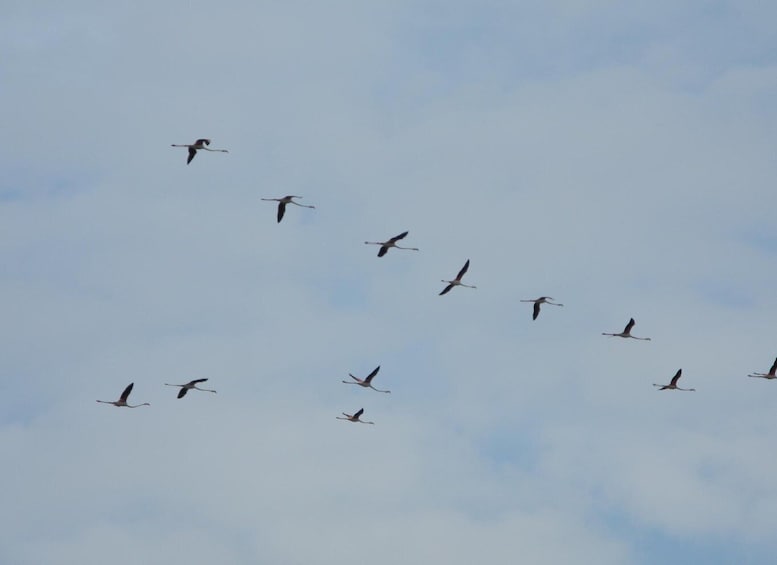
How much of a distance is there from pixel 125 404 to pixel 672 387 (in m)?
30.8

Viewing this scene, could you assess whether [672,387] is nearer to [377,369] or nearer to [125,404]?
[377,369]

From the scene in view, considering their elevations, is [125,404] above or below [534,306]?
below

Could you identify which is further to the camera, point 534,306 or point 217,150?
point 534,306

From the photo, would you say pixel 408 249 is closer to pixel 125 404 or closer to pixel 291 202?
pixel 291 202

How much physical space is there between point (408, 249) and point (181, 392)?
14.7m

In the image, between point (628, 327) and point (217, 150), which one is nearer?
point (217, 150)

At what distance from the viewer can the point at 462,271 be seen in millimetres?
89875

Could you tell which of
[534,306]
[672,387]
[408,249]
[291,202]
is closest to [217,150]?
[291,202]

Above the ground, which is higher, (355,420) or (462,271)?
(462,271)

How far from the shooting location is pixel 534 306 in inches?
3637

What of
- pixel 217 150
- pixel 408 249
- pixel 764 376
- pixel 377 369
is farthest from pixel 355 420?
pixel 764 376

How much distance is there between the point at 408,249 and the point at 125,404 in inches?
685

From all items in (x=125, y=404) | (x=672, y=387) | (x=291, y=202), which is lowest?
(x=125, y=404)

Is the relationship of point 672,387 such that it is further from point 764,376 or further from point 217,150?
point 217,150
